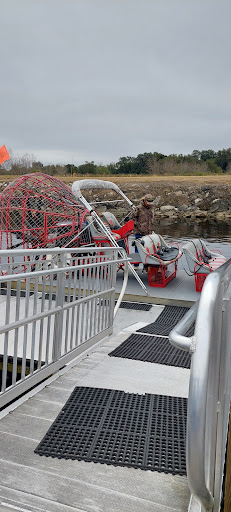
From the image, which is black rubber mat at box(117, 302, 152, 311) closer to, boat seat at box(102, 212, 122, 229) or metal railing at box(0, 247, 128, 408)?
metal railing at box(0, 247, 128, 408)

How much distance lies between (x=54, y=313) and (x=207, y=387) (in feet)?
7.79

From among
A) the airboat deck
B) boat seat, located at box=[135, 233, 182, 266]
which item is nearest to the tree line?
boat seat, located at box=[135, 233, 182, 266]

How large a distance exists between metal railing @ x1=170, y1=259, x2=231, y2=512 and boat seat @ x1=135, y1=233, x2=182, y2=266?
21.1ft

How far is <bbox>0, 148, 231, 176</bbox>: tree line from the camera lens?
42.5 m

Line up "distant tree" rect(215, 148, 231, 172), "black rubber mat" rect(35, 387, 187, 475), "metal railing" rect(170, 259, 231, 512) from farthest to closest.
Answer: "distant tree" rect(215, 148, 231, 172), "black rubber mat" rect(35, 387, 187, 475), "metal railing" rect(170, 259, 231, 512)

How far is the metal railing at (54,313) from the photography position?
3023 mm

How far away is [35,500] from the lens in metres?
2.15

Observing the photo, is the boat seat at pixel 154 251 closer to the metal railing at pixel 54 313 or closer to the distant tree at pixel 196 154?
A: the metal railing at pixel 54 313

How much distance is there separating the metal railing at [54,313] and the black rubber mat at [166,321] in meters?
0.74

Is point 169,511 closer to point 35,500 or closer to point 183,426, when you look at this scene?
point 35,500

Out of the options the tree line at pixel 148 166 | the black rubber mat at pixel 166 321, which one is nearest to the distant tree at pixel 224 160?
the tree line at pixel 148 166

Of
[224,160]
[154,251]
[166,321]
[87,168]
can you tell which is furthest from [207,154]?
[166,321]

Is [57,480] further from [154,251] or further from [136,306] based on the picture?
[154,251]

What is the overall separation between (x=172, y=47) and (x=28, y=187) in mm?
20081
